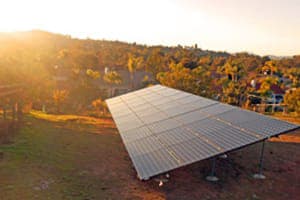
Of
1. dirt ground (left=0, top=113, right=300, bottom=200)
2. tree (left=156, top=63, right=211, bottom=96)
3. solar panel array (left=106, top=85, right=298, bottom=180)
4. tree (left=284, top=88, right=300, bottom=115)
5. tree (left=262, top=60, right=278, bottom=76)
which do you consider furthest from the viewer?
tree (left=262, top=60, right=278, bottom=76)

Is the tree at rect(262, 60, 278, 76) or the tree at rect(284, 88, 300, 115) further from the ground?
the tree at rect(262, 60, 278, 76)

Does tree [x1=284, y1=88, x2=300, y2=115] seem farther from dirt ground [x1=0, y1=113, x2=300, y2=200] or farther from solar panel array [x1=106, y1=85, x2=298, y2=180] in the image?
solar panel array [x1=106, y1=85, x2=298, y2=180]

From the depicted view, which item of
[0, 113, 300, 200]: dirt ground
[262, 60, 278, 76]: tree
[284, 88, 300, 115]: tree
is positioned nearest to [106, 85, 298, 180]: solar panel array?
[0, 113, 300, 200]: dirt ground

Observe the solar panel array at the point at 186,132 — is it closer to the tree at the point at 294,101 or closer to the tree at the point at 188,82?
the tree at the point at 188,82

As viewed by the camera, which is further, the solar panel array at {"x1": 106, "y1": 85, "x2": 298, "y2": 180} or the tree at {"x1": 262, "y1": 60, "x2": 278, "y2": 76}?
the tree at {"x1": 262, "y1": 60, "x2": 278, "y2": 76}

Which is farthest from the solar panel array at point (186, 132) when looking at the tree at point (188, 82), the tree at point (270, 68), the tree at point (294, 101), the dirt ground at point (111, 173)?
A: the tree at point (270, 68)

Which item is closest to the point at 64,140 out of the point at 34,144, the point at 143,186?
the point at 34,144

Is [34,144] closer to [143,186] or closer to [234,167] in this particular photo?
[143,186]
